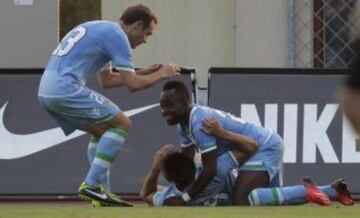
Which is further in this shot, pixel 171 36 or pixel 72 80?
pixel 171 36

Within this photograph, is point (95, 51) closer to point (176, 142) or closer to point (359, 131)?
point (176, 142)

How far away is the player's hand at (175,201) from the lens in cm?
929

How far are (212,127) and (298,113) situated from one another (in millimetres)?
3144

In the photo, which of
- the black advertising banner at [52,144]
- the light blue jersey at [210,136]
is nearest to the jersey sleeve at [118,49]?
the light blue jersey at [210,136]

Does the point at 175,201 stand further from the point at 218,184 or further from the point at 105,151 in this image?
the point at 105,151

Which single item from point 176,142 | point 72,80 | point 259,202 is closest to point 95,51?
point 72,80

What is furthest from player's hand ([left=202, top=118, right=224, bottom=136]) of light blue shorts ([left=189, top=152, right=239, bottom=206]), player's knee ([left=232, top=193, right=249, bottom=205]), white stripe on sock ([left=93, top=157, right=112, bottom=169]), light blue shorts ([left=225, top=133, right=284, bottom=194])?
white stripe on sock ([left=93, top=157, right=112, bottom=169])

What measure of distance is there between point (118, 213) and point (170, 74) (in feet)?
6.41

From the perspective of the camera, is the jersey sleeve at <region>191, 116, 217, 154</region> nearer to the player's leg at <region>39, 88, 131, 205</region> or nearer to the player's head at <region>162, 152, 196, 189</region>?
the player's head at <region>162, 152, 196, 189</region>

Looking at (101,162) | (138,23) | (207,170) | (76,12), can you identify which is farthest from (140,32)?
(76,12)

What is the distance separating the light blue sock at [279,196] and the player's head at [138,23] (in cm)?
148

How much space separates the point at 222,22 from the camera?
15680mm

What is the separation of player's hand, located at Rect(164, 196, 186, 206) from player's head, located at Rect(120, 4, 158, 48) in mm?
1244

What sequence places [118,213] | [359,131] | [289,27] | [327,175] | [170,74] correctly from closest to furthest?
[359,131], [118,213], [170,74], [327,175], [289,27]
